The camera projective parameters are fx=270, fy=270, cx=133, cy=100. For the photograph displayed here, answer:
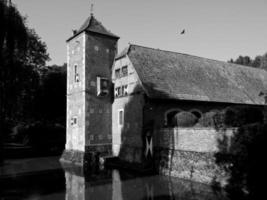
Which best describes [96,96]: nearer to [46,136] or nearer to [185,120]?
[185,120]

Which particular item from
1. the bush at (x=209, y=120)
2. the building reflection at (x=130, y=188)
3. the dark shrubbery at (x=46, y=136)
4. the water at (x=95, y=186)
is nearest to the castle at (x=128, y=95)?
the bush at (x=209, y=120)

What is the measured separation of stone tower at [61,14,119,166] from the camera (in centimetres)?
2325

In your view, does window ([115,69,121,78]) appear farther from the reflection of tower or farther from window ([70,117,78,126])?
the reflection of tower

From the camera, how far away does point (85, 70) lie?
2362cm

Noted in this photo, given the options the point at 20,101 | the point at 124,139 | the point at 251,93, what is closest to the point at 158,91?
the point at 124,139

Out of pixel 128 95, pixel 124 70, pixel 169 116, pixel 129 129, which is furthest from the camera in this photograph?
pixel 124 70

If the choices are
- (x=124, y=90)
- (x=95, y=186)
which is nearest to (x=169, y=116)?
(x=124, y=90)

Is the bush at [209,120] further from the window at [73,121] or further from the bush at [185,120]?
the window at [73,121]

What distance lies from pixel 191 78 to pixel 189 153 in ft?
32.0

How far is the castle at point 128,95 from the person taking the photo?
21.1 m

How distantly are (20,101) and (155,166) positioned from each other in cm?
2224

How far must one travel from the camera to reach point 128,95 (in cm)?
2280

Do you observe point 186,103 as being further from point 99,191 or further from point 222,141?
point 99,191

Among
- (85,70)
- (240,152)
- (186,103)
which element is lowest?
(240,152)
